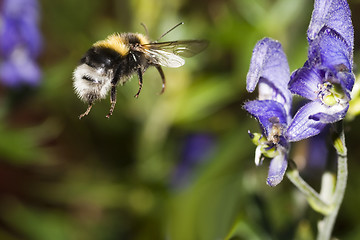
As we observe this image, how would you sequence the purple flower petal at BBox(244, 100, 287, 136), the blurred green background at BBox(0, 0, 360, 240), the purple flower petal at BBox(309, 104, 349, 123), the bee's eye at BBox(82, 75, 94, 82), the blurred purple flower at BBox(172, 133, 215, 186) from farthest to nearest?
1. the blurred purple flower at BBox(172, 133, 215, 186)
2. the blurred green background at BBox(0, 0, 360, 240)
3. the bee's eye at BBox(82, 75, 94, 82)
4. the purple flower petal at BBox(244, 100, 287, 136)
5. the purple flower petal at BBox(309, 104, 349, 123)

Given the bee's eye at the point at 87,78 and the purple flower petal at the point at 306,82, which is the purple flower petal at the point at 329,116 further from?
the bee's eye at the point at 87,78

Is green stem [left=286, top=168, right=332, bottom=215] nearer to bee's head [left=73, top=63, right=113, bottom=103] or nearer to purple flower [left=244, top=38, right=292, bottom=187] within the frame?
purple flower [left=244, top=38, right=292, bottom=187]

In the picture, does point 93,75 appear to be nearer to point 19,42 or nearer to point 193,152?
point 19,42

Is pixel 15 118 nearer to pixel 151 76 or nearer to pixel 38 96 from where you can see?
pixel 38 96

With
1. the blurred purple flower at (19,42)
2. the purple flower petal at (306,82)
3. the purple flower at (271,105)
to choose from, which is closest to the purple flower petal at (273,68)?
the purple flower at (271,105)

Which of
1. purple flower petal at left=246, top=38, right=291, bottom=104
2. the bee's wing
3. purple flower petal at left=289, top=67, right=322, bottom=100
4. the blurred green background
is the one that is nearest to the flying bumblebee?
the bee's wing

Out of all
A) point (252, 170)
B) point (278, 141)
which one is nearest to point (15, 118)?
point (252, 170)
